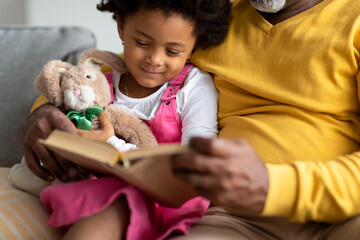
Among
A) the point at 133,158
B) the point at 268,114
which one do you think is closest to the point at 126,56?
the point at 268,114

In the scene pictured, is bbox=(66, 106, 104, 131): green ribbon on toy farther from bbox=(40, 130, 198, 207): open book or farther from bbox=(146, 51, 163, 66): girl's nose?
bbox=(40, 130, 198, 207): open book

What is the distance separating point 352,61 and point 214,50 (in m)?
0.40

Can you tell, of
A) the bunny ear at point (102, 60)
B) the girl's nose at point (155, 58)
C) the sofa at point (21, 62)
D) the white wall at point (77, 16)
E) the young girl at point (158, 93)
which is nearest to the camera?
the young girl at point (158, 93)

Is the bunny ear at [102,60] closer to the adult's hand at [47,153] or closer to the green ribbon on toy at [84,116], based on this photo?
the green ribbon on toy at [84,116]

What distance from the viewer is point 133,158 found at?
0.76 m

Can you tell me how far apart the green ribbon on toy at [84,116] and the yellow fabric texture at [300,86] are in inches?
14.7

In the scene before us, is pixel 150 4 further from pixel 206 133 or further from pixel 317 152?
pixel 317 152

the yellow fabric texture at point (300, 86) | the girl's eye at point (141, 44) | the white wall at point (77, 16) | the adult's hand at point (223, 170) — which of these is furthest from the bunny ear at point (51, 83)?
the white wall at point (77, 16)

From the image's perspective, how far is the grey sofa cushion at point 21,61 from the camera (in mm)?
1565

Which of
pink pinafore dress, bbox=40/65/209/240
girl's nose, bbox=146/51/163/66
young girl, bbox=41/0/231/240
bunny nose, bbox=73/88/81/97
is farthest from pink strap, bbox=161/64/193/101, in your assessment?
pink pinafore dress, bbox=40/65/209/240

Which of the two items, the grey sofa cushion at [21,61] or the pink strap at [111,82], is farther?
the grey sofa cushion at [21,61]

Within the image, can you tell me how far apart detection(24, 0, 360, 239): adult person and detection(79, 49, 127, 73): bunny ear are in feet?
0.68

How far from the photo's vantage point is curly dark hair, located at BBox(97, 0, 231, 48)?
1.15m

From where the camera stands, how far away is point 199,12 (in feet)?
3.92
